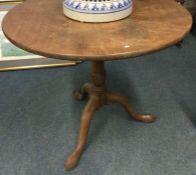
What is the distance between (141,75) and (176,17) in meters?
0.76

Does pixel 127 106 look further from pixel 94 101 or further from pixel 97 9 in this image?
pixel 97 9

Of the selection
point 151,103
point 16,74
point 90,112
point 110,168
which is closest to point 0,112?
point 16,74

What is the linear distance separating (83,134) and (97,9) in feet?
1.77

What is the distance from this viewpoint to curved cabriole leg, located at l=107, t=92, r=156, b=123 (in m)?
1.27

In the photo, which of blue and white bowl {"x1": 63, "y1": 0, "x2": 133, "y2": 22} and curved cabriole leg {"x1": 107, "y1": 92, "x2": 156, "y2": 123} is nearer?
blue and white bowl {"x1": 63, "y1": 0, "x2": 133, "y2": 22}

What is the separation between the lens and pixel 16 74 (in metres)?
1.73

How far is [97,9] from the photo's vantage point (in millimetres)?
860

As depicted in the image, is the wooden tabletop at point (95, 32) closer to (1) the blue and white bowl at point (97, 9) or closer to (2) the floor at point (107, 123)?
(1) the blue and white bowl at point (97, 9)

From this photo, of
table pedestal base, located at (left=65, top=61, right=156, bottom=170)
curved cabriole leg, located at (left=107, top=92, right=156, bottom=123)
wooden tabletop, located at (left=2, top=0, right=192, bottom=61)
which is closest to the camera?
wooden tabletop, located at (left=2, top=0, right=192, bottom=61)

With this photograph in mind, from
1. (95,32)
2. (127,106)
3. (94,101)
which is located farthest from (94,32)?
(127,106)

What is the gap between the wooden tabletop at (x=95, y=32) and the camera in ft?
2.51

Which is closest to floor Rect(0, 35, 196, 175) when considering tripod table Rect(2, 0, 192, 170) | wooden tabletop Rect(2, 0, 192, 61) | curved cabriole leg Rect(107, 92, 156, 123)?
curved cabriole leg Rect(107, 92, 156, 123)

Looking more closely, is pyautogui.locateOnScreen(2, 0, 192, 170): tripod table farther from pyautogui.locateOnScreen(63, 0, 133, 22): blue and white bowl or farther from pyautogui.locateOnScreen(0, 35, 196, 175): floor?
pyautogui.locateOnScreen(0, 35, 196, 175): floor

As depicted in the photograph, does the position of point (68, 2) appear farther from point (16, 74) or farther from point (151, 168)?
point (16, 74)
